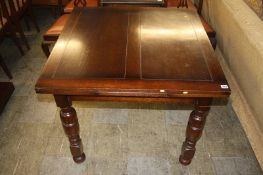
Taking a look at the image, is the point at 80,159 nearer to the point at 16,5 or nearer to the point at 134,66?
the point at 134,66

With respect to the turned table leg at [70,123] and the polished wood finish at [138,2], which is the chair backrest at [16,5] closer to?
the polished wood finish at [138,2]

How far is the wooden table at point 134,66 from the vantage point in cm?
116

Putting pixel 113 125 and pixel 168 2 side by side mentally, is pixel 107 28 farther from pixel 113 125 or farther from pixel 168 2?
pixel 168 2

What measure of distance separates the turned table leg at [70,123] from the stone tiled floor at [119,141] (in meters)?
0.13

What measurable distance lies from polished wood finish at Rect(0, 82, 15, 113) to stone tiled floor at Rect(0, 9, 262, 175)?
5cm

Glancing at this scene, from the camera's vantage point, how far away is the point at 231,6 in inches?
72.4

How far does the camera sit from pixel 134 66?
128 cm

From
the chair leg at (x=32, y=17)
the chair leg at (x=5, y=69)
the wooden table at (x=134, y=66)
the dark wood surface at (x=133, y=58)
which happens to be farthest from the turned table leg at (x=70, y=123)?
the chair leg at (x=32, y=17)

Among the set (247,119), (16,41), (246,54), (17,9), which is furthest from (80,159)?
(17,9)

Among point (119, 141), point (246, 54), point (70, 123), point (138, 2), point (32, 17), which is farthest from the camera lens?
point (32, 17)

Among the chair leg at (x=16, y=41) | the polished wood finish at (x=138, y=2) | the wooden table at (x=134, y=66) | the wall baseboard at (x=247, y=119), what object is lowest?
the wall baseboard at (x=247, y=119)

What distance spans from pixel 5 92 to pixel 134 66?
1.44 meters

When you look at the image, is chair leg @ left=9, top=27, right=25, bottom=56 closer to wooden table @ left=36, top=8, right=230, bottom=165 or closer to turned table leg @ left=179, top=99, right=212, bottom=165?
wooden table @ left=36, top=8, right=230, bottom=165

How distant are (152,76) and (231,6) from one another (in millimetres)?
1055
